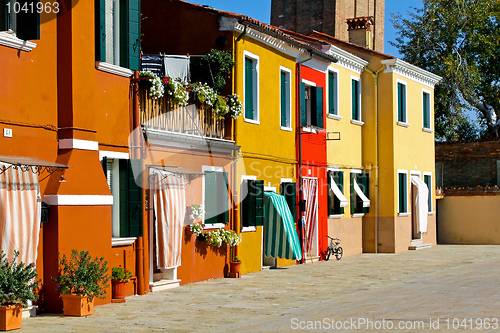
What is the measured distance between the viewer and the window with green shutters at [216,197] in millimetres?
17391

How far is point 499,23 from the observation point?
42656 mm

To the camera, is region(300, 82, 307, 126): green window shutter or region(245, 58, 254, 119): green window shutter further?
region(300, 82, 307, 126): green window shutter

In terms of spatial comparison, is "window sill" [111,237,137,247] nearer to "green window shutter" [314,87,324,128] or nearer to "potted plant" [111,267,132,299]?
"potted plant" [111,267,132,299]

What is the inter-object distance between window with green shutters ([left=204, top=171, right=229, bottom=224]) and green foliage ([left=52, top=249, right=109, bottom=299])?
5.35 m

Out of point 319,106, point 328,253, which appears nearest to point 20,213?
point 319,106

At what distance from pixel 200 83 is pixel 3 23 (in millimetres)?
6080

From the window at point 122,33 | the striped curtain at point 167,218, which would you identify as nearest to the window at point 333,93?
the striped curtain at point 167,218

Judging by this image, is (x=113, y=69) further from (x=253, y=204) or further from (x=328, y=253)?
(x=328, y=253)

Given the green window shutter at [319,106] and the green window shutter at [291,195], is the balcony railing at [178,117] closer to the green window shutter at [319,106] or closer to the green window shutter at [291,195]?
the green window shutter at [291,195]

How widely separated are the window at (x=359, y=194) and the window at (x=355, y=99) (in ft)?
6.76

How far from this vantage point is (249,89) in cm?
1914

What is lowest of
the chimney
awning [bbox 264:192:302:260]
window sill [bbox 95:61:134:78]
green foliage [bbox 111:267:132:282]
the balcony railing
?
green foliage [bbox 111:267:132:282]

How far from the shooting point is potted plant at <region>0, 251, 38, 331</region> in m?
10.3

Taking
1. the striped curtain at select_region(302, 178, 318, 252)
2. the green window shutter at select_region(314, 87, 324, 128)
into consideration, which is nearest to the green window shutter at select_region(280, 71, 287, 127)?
the green window shutter at select_region(314, 87, 324, 128)
